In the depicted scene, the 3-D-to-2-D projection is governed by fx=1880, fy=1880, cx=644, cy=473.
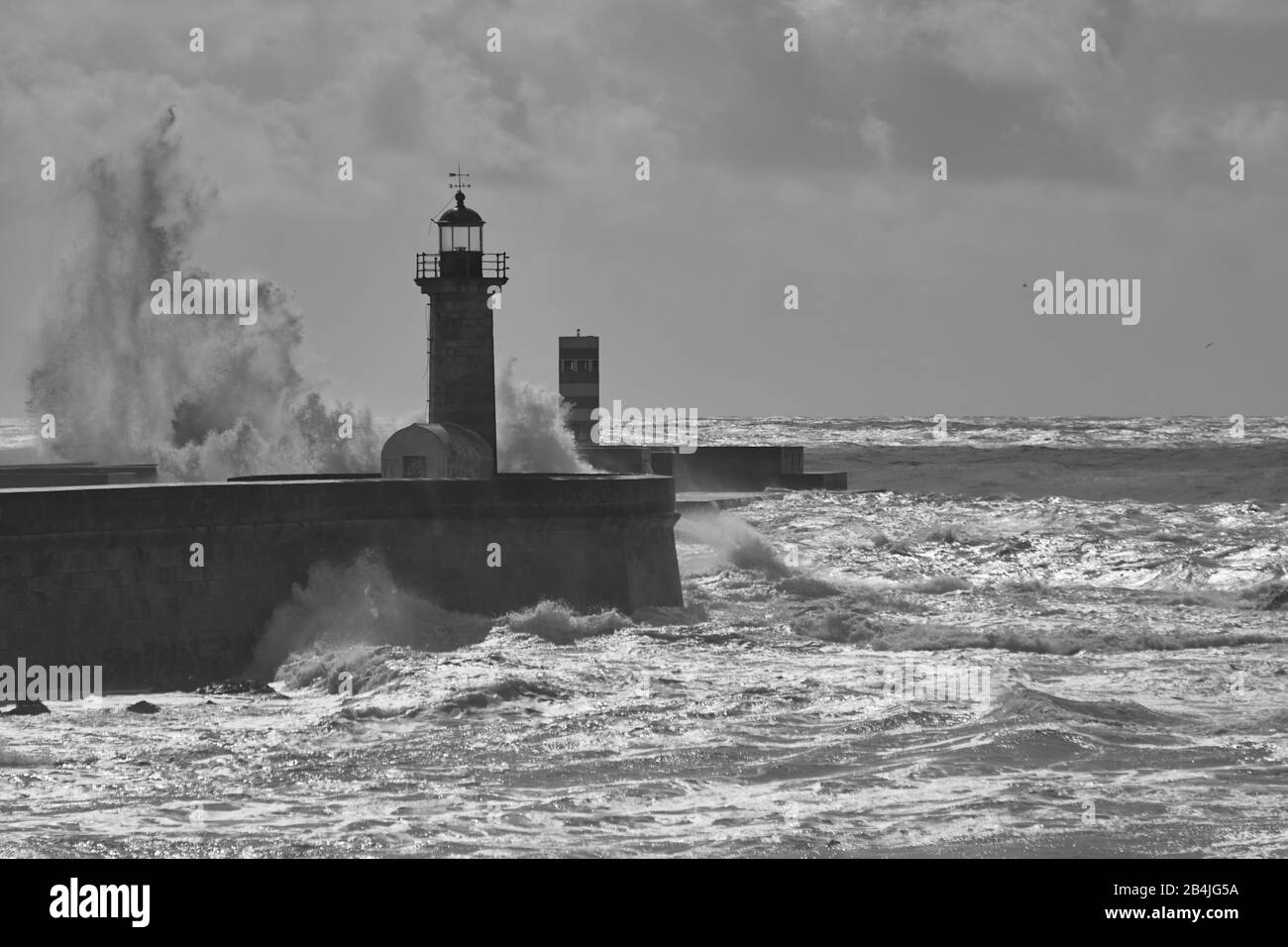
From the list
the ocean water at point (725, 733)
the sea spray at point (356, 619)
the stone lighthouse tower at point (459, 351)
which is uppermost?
the stone lighthouse tower at point (459, 351)

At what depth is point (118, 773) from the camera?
10539 millimetres

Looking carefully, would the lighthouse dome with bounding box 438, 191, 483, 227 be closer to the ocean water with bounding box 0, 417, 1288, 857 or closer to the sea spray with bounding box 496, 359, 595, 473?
the ocean water with bounding box 0, 417, 1288, 857

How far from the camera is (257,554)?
15.5 meters

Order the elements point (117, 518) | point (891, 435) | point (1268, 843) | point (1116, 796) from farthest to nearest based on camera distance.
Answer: point (891, 435) < point (117, 518) < point (1116, 796) < point (1268, 843)

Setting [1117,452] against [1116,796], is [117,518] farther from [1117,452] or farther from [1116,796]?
[1117,452]

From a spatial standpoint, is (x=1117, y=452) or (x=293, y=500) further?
(x=1117, y=452)

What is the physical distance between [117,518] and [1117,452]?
1894 inches

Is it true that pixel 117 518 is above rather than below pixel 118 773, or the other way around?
above
